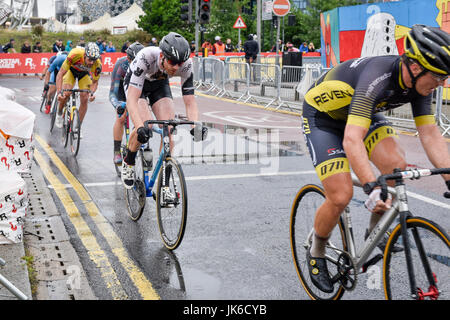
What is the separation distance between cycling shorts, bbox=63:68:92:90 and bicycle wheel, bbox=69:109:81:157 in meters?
0.84

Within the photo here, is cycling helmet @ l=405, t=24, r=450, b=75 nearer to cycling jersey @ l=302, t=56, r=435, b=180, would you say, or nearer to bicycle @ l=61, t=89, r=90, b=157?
cycling jersey @ l=302, t=56, r=435, b=180

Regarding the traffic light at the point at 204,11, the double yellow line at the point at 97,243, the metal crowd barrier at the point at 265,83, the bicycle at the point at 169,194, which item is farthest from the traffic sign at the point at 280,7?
the bicycle at the point at 169,194

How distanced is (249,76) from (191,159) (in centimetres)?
974

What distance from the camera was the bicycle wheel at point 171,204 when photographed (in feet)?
16.8

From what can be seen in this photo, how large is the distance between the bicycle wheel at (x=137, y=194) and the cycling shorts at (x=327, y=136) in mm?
2461

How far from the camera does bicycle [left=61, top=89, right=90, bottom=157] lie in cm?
973

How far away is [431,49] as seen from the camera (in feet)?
10.2

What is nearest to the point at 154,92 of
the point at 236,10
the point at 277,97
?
the point at 277,97

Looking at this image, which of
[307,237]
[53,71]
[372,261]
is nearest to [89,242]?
[307,237]

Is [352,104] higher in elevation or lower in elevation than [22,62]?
lower

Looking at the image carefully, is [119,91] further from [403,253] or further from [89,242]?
[403,253]

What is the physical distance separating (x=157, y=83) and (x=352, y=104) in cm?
349
